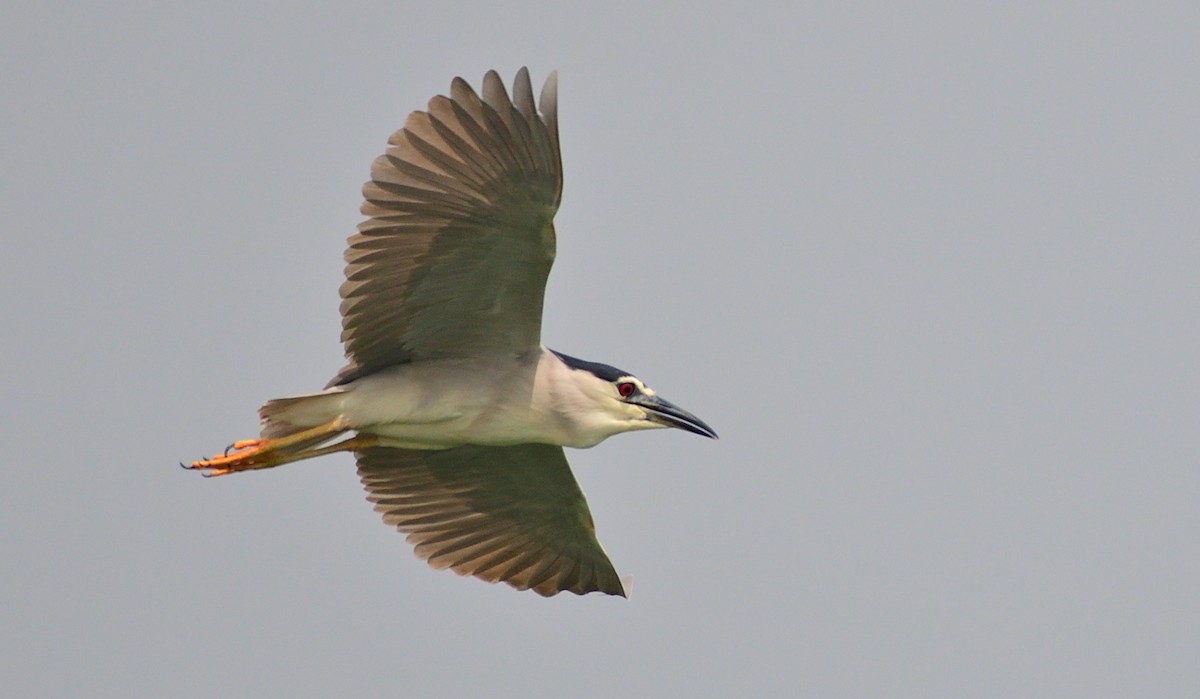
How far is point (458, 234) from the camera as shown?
848 centimetres

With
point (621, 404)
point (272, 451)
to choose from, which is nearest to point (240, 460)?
point (272, 451)

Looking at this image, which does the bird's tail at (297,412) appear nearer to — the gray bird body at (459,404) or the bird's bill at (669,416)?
the gray bird body at (459,404)

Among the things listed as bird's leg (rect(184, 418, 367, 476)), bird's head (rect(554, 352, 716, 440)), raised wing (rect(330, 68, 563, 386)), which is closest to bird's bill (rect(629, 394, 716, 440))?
bird's head (rect(554, 352, 716, 440))

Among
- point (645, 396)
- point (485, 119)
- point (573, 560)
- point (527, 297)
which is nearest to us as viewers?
point (485, 119)

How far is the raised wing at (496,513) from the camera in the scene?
981 cm

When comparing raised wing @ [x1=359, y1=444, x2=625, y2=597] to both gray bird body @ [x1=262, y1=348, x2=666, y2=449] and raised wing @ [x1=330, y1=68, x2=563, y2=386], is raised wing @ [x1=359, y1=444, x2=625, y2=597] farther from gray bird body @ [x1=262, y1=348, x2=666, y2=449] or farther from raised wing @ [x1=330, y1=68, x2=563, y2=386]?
raised wing @ [x1=330, y1=68, x2=563, y2=386]

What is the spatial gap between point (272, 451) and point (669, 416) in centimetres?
217

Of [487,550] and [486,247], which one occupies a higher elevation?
[486,247]

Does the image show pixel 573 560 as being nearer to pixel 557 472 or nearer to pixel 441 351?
pixel 557 472

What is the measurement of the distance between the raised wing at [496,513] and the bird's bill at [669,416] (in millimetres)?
599

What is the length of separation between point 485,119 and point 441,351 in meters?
1.53

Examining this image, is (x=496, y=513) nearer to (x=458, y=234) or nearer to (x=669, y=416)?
(x=669, y=416)

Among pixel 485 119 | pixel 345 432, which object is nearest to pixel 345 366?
pixel 345 432

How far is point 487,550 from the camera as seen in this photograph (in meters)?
10.1
